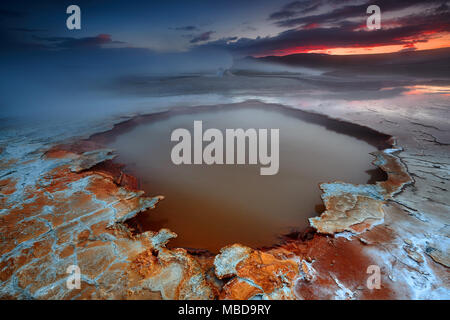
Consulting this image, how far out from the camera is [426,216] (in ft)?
9.25

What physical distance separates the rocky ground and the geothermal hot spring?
25 centimetres

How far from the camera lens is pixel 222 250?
2.56 meters

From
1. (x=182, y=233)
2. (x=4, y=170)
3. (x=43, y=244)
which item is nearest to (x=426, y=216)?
(x=182, y=233)

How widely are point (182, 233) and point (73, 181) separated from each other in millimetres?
2682

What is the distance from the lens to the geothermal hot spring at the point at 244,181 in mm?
2992

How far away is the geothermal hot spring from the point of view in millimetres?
2992

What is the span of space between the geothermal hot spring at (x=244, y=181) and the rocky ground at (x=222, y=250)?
0.80 feet

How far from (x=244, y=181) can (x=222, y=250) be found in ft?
5.97
